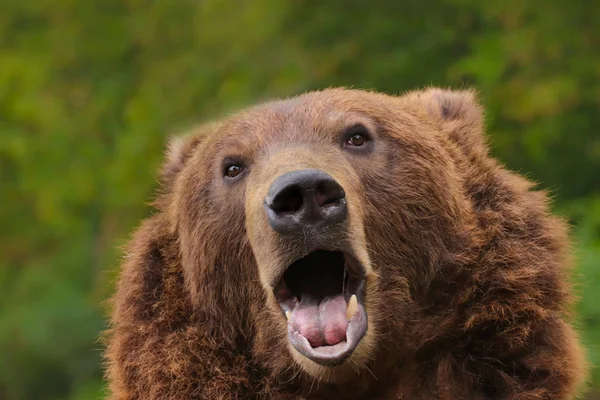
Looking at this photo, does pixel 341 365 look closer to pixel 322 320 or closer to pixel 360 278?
pixel 322 320

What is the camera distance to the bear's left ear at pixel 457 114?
4.75m

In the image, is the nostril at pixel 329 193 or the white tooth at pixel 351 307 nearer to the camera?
the nostril at pixel 329 193

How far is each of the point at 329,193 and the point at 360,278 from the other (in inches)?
16.3

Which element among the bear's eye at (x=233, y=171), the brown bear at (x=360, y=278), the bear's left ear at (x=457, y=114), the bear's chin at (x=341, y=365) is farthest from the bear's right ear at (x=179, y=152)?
the bear's chin at (x=341, y=365)

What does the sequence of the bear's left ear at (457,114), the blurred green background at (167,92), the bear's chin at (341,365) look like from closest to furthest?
the bear's chin at (341,365) < the bear's left ear at (457,114) < the blurred green background at (167,92)

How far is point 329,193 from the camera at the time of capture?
12.4 feet

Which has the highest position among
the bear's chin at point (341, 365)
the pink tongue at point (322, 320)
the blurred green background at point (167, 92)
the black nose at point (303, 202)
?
the blurred green background at point (167, 92)

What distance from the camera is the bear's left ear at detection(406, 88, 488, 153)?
15.6 feet

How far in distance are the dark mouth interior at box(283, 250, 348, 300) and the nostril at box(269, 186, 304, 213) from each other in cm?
30

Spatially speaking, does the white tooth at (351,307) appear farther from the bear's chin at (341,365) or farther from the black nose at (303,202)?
the black nose at (303,202)

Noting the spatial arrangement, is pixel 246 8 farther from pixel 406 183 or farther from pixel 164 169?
pixel 406 183

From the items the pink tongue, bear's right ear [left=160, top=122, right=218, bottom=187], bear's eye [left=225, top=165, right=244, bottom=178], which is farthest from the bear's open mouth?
bear's right ear [left=160, top=122, right=218, bottom=187]

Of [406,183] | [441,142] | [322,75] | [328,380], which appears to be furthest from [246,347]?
[322,75]

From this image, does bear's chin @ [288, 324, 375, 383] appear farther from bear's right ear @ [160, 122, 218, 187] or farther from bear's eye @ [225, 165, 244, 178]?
bear's right ear @ [160, 122, 218, 187]
